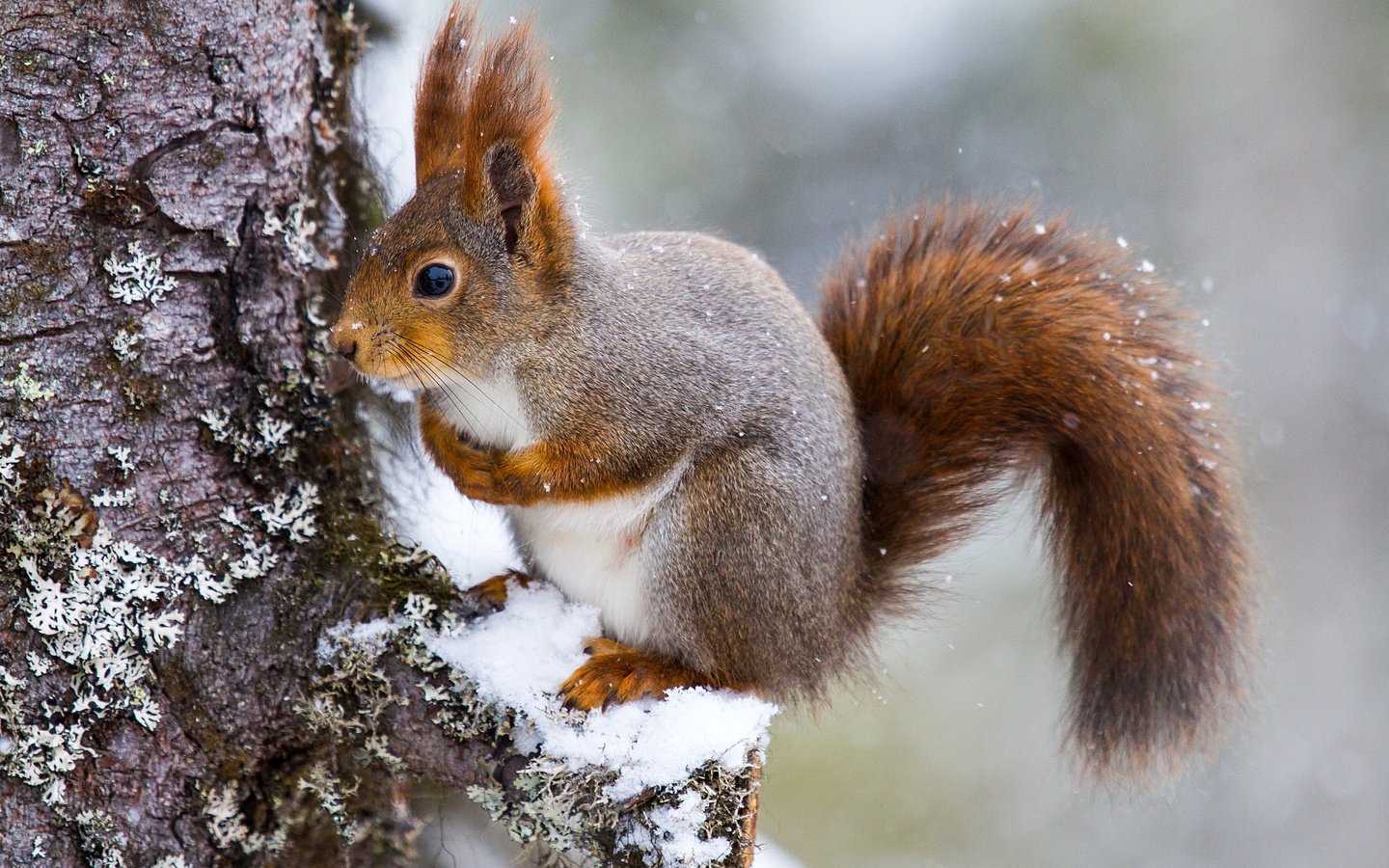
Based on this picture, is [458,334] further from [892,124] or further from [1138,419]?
[892,124]

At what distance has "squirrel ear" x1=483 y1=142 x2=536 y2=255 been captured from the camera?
53.0 inches

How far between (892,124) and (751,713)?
2.63 meters

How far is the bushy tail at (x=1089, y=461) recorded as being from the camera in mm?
1448

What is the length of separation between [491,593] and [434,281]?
0.42 meters

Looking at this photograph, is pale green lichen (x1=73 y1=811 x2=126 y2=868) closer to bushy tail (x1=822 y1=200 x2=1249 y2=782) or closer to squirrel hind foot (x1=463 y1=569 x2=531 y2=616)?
squirrel hind foot (x1=463 y1=569 x2=531 y2=616)

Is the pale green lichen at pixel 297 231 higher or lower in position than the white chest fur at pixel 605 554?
higher

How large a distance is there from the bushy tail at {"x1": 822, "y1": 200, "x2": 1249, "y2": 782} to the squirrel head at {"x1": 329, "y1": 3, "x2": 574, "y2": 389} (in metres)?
0.51

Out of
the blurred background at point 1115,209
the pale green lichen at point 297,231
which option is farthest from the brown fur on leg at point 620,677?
the blurred background at point 1115,209

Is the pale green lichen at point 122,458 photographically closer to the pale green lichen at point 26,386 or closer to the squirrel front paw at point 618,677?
the pale green lichen at point 26,386

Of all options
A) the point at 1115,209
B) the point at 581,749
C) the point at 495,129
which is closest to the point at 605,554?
the point at 581,749

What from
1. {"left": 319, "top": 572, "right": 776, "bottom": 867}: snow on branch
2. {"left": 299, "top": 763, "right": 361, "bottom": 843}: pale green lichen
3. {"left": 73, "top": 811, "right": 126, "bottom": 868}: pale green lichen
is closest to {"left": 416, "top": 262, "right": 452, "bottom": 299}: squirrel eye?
{"left": 319, "top": 572, "right": 776, "bottom": 867}: snow on branch

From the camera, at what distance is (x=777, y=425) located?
4.46ft

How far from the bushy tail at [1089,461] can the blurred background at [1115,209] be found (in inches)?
73.4

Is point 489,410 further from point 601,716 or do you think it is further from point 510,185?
point 601,716
